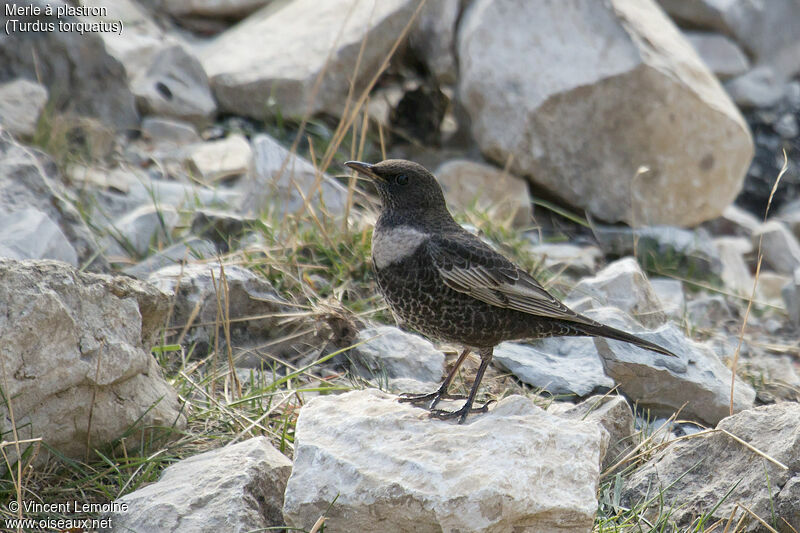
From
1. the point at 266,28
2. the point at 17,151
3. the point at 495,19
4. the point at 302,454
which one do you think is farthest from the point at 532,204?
the point at 302,454

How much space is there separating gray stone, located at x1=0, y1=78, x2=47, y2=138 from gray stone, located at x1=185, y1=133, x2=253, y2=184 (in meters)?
1.14

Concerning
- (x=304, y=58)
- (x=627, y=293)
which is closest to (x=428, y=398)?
(x=627, y=293)

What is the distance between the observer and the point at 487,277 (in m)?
3.63

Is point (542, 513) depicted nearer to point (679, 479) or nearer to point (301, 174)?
point (679, 479)

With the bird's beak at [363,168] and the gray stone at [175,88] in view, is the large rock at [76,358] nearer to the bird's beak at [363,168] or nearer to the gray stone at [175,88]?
the bird's beak at [363,168]

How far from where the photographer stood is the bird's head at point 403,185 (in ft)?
12.5

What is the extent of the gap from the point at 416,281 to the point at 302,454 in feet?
2.80

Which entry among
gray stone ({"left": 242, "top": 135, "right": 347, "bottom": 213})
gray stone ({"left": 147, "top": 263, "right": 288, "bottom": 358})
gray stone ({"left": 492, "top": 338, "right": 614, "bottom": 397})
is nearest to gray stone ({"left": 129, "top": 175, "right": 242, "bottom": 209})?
gray stone ({"left": 242, "top": 135, "right": 347, "bottom": 213})

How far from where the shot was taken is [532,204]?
774 cm

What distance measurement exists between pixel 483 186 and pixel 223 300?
321cm

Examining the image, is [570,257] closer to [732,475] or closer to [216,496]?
[732,475]

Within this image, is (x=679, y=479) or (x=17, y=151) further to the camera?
(x=17, y=151)

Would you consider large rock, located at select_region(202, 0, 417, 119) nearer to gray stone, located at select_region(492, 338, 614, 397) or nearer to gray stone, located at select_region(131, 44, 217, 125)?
gray stone, located at select_region(131, 44, 217, 125)

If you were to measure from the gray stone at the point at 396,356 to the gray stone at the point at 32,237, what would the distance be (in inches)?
58.9
